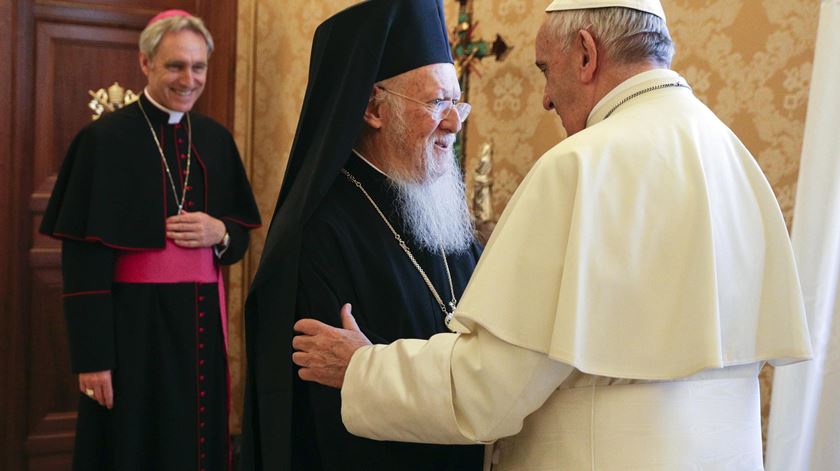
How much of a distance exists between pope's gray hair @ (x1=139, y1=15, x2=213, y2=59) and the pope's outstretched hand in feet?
7.75

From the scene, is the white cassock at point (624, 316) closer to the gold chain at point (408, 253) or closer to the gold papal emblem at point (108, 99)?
the gold chain at point (408, 253)

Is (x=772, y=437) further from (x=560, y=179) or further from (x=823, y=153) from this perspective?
(x=560, y=179)

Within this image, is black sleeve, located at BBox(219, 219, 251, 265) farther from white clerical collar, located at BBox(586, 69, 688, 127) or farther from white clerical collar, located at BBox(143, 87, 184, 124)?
white clerical collar, located at BBox(586, 69, 688, 127)

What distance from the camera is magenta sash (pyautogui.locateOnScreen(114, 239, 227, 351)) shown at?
3695mm

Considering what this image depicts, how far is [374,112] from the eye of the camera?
97.2 inches

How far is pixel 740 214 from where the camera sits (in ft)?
5.66

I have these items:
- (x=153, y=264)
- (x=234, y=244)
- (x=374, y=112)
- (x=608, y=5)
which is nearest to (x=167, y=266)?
(x=153, y=264)

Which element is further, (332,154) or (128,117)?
(128,117)

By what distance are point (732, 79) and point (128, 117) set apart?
8.19 ft

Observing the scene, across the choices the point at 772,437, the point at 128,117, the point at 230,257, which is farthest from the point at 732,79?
the point at 128,117

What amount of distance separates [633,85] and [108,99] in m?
4.18

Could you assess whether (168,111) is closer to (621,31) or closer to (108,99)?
(108,99)

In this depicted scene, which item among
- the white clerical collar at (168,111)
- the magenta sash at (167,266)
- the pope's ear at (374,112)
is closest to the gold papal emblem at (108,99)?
the white clerical collar at (168,111)

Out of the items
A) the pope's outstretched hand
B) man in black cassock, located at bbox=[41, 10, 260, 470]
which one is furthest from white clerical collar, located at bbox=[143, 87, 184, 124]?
the pope's outstretched hand
